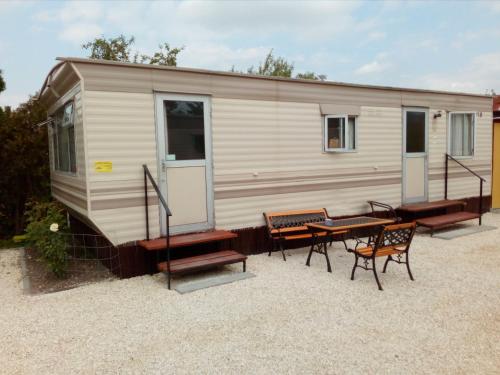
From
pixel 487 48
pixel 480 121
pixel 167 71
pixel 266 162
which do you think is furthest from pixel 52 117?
pixel 487 48

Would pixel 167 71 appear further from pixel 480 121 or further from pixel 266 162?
pixel 480 121

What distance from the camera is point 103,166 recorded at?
505 centimetres

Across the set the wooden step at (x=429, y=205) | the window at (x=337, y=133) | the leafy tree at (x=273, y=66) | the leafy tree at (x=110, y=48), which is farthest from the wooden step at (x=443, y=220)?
the leafy tree at (x=273, y=66)

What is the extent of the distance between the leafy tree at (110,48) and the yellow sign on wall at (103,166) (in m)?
13.2

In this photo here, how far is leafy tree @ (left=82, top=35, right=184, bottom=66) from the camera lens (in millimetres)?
16847

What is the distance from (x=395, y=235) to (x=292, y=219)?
2087mm

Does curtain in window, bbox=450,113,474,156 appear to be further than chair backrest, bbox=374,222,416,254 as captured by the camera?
Yes

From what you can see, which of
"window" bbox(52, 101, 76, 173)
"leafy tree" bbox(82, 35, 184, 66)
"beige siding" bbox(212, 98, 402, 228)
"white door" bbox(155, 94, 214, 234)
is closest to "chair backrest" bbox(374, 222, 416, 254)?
"beige siding" bbox(212, 98, 402, 228)

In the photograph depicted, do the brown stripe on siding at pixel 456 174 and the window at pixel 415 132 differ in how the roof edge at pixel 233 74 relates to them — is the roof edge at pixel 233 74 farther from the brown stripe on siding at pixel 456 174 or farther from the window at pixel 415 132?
the brown stripe on siding at pixel 456 174

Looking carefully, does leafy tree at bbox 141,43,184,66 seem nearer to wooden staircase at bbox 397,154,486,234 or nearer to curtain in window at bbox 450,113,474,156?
curtain in window at bbox 450,113,474,156

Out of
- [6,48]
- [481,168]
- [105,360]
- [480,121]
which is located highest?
[6,48]

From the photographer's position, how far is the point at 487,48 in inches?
577

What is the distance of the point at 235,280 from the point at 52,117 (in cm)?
511

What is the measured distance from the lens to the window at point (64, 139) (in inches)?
243
